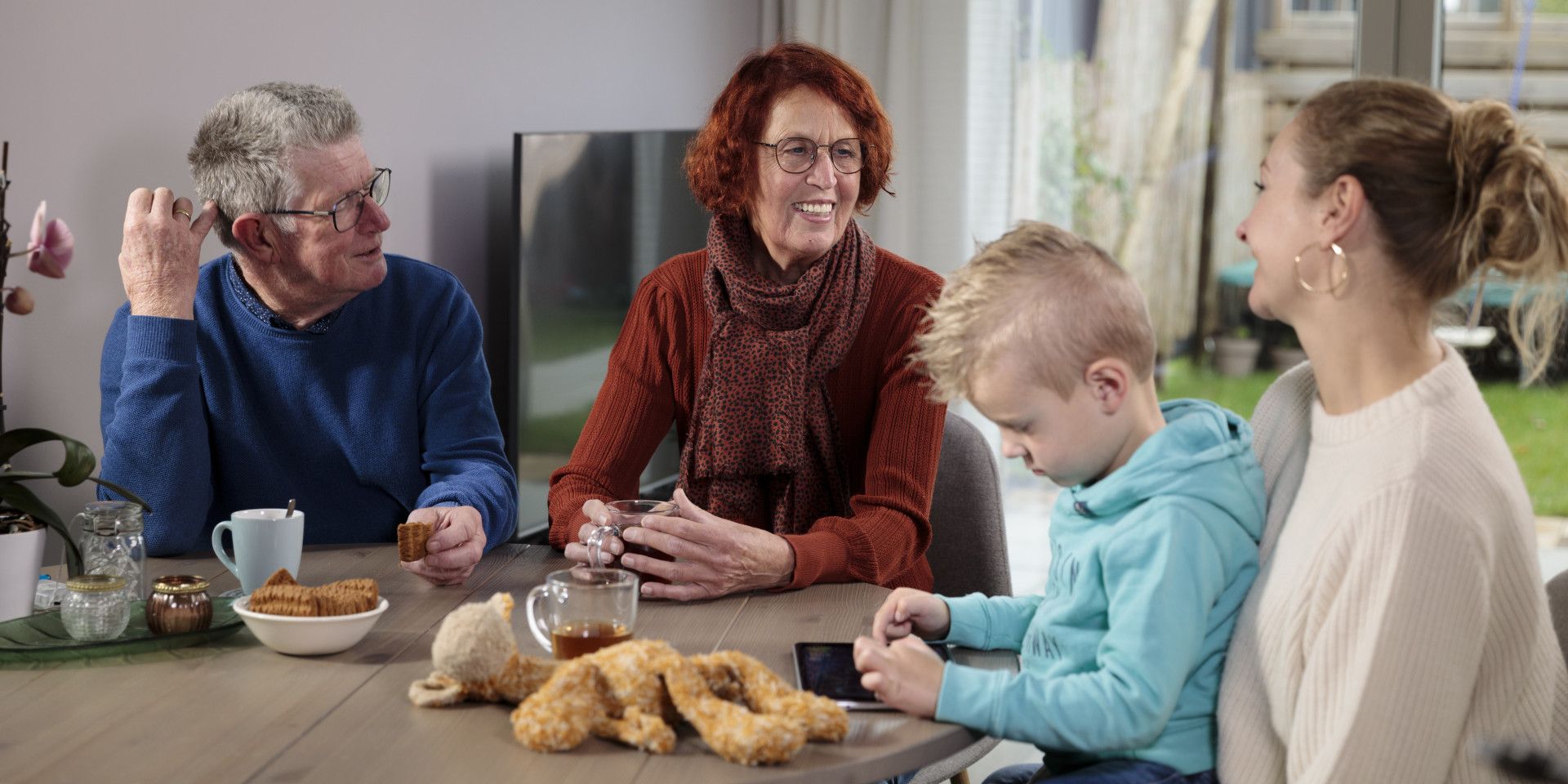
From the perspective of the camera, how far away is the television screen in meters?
3.21

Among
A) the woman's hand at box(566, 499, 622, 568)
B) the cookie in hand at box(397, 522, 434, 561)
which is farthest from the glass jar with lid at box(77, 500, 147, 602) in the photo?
the woman's hand at box(566, 499, 622, 568)

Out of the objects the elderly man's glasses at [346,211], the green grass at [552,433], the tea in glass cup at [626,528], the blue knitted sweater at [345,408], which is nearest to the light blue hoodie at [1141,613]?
the tea in glass cup at [626,528]

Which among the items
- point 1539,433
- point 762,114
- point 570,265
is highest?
point 762,114

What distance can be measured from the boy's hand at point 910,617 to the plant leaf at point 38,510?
0.85 meters

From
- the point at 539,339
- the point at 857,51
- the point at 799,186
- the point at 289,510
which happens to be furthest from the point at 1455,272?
the point at 857,51

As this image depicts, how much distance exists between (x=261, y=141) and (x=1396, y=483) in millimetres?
1524

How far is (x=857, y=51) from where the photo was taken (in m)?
4.52

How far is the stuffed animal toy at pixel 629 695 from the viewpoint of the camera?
3.56 ft

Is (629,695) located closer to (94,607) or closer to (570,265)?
(94,607)

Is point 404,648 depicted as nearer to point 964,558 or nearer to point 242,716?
point 242,716

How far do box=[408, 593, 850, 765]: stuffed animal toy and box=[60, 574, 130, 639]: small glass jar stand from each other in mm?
368

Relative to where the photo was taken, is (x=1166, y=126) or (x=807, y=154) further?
(x=1166, y=126)

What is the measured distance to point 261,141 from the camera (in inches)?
75.7

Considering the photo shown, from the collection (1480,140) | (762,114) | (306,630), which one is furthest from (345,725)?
(762,114)
